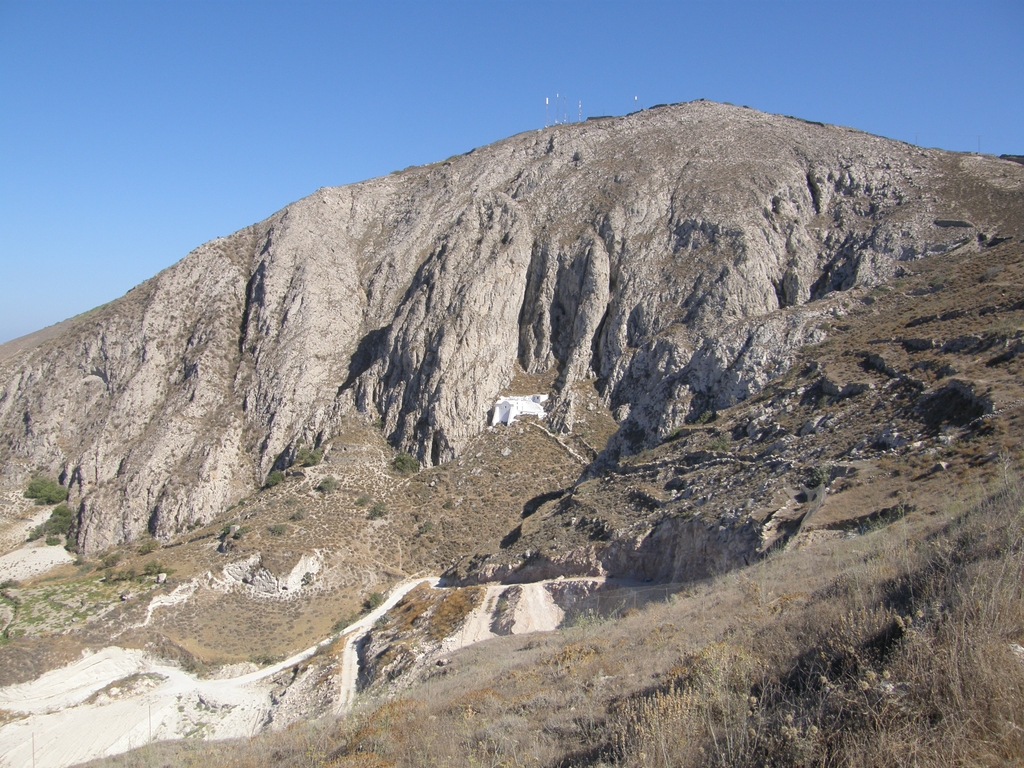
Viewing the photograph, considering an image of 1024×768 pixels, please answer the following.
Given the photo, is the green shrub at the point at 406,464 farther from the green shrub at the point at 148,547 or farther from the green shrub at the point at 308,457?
the green shrub at the point at 148,547

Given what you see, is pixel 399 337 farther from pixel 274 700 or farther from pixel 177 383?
pixel 274 700

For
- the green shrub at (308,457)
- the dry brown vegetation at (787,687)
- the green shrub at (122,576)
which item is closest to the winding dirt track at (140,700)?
the green shrub at (122,576)

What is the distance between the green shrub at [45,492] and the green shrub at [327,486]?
20.0m

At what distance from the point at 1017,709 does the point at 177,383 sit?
5371 cm

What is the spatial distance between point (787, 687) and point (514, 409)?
38.0m

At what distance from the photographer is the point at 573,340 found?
47969 millimetres

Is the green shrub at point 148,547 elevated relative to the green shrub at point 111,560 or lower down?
elevated

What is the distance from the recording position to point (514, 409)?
146 feet

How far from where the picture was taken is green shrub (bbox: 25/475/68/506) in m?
45.6

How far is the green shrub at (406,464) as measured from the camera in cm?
4284

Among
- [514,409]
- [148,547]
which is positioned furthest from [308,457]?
[514,409]

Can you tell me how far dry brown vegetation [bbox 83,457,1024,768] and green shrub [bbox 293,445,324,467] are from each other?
30549mm

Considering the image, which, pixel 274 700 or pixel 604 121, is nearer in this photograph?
pixel 274 700

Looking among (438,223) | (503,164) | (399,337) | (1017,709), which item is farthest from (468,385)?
(1017,709)
